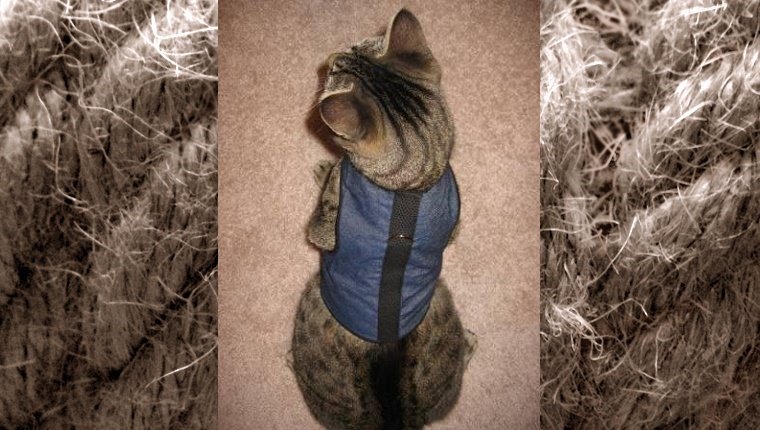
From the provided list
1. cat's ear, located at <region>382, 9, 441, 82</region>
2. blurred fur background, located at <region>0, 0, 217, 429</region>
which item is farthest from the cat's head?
blurred fur background, located at <region>0, 0, 217, 429</region>

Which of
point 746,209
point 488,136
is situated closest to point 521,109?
point 488,136

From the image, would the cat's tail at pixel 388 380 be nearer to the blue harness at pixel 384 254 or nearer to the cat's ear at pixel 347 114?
the blue harness at pixel 384 254

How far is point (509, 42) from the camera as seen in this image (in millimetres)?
800

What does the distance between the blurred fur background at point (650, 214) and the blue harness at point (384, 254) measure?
0.19 metres

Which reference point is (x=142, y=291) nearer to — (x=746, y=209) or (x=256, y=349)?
(x=256, y=349)

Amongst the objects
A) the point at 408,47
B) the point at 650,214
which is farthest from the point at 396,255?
the point at 650,214

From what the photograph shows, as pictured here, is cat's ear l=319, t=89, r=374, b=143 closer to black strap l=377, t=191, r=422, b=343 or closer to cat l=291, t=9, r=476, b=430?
cat l=291, t=9, r=476, b=430

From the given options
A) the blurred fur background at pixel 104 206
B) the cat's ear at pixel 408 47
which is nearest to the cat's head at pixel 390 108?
the cat's ear at pixel 408 47

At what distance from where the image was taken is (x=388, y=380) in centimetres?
81

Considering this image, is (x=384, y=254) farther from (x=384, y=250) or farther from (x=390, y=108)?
(x=390, y=108)

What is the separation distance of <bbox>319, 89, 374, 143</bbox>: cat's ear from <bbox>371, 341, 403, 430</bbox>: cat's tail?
338mm

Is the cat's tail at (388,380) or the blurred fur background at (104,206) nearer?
the blurred fur background at (104,206)

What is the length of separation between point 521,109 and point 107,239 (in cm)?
64

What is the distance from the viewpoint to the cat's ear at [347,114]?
71cm
